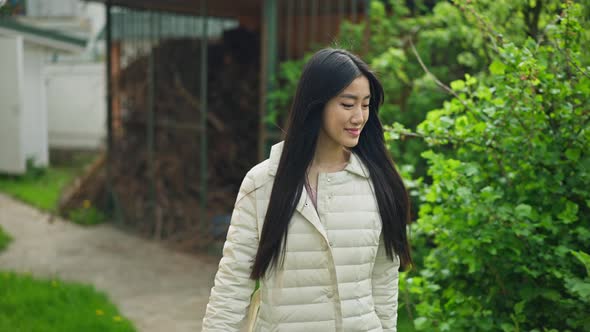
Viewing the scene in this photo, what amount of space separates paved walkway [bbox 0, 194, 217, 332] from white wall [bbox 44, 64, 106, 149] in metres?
6.11

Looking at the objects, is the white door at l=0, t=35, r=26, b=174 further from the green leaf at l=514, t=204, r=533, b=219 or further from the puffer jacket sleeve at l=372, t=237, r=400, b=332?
the puffer jacket sleeve at l=372, t=237, r=400, b=332

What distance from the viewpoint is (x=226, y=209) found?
8.02 meters

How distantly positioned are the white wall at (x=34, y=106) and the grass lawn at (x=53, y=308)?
6881mm

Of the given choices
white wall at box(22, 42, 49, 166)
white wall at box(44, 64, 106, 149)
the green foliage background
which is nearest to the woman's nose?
the green foliage background

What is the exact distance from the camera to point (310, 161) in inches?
87.7

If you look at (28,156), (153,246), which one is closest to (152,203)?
(153,246)

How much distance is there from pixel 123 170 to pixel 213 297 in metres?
7.01

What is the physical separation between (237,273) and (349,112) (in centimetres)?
58

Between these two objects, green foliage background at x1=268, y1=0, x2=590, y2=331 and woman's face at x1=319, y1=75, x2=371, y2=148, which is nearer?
woman's face at x1=319, y1=75, x2=371, y2=148

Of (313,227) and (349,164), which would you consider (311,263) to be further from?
(349,164)

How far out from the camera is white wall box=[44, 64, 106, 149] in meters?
15.1

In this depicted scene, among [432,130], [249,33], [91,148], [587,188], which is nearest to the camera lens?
[587,188]

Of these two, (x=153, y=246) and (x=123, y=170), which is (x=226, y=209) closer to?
(x=153, y=246)

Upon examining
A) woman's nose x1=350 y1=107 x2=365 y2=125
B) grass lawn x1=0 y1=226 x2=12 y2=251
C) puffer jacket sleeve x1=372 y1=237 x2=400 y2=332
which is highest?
woman's nose x1=350 y1=107 x2=365 y2=125
